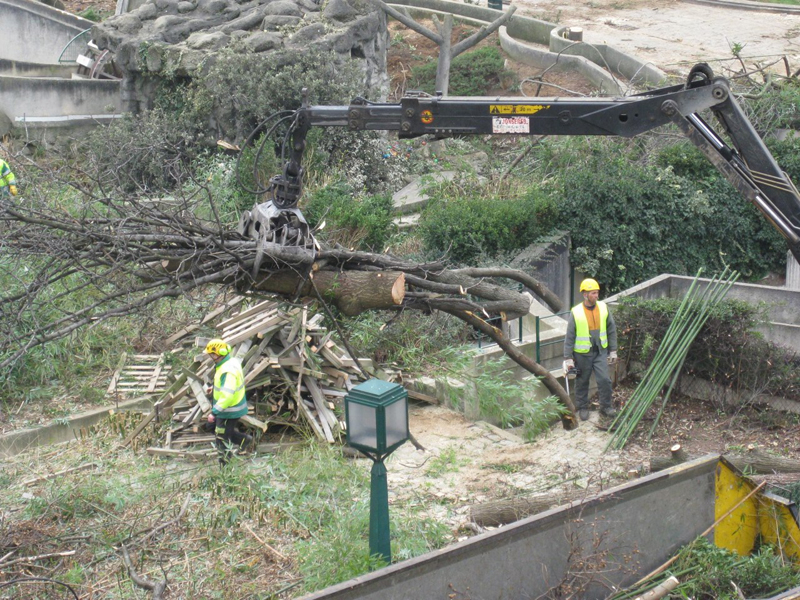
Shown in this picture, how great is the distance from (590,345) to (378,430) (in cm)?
491

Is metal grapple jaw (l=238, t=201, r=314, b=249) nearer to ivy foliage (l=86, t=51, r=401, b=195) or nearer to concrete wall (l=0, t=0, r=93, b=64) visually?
ivy foliage (l=86, t=51, r=401, b=195)

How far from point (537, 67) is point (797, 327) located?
1349 cm

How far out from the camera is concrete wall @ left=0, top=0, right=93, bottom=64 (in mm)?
22281

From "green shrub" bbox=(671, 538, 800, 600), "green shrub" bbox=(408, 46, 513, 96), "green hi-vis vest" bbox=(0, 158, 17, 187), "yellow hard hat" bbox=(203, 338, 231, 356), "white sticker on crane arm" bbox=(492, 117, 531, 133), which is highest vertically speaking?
"green shrub" bbox=(408, 46, 513, 96)

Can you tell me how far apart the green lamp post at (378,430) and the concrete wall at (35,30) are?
19.5 metres

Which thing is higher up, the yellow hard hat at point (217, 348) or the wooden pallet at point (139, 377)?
the yellow hard hat at point (217, 348)

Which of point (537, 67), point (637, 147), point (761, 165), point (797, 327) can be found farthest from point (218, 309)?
point (537, 67)

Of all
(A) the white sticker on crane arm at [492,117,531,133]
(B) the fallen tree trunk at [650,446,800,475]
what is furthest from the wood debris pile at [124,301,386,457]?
(B) the fallen tree trunk at [650,446,800,475]

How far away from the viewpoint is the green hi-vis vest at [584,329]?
10344 millimetres

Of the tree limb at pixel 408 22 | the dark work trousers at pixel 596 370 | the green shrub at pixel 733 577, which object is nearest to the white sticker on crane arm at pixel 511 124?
the dark work trousers at pixel 596 370

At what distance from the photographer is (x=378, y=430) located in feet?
20.0

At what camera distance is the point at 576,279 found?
16500 mm

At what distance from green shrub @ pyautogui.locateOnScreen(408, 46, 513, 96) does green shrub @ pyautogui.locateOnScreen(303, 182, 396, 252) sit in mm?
9542

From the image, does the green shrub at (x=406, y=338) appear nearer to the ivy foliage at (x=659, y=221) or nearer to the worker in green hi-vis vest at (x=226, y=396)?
the worker in green hi-vis vest at (x=226, y=396)
